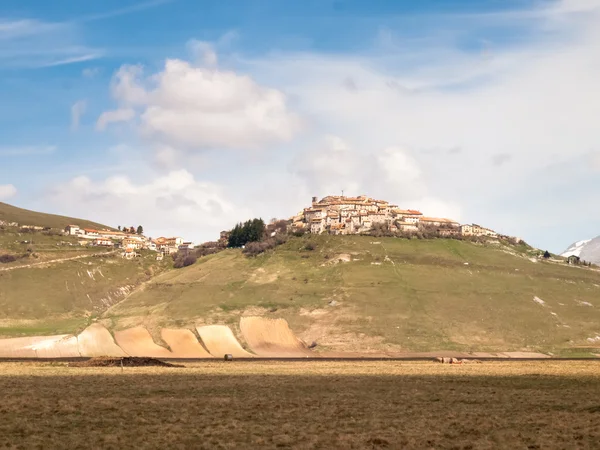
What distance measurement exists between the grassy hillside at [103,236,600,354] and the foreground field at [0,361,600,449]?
6997cm

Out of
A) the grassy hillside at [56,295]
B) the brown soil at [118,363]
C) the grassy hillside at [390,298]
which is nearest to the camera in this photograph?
the brown soil at [118,363]

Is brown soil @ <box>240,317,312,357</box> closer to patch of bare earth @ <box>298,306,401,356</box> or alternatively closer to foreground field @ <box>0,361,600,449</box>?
patch of bare earth @ <box>298,306,401,356</box>

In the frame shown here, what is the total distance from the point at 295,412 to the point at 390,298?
4454 inches

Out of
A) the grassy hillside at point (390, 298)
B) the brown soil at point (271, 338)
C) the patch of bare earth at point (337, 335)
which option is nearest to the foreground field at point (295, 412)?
the brown soil at point (271, 338)

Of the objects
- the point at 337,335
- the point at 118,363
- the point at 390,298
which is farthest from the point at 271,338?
the point at 118,363

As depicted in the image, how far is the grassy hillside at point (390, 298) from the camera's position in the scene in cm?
13400

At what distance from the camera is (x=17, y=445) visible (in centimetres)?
2955

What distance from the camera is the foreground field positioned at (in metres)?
31.6

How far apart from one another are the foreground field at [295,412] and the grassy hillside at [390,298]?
69973 millimetres

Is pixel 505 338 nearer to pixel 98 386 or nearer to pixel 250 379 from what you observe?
pixel 250 379

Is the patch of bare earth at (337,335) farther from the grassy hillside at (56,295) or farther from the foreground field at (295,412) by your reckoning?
the foreground field at (295,412)

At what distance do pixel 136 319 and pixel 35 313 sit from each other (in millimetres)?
25475

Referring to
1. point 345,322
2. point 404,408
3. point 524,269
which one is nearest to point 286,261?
point 345,322

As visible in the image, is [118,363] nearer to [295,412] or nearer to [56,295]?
[295,412]
